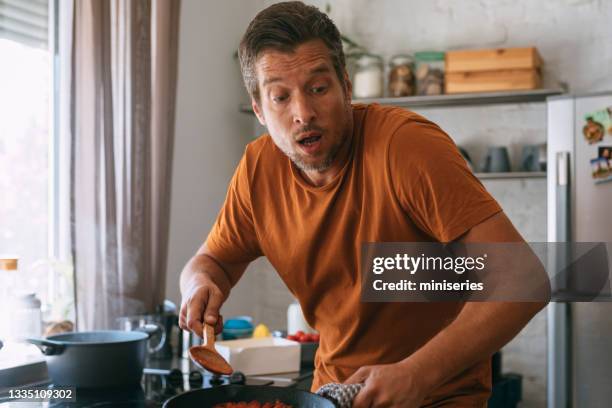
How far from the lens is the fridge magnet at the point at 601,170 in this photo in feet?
8.24

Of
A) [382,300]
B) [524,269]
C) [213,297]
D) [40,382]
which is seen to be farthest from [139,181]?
[524,269]

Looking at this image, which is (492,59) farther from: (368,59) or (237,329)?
(237,329)

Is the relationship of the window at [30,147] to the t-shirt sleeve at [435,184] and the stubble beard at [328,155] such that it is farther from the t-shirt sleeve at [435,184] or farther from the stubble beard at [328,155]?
the t-shirt sleeve at [435,184]

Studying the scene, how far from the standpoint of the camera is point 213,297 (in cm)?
140

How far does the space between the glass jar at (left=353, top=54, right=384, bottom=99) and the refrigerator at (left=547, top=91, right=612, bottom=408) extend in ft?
2.88

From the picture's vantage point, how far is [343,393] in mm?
1051

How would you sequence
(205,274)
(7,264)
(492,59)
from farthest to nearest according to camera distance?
(492,59), (7,264), (205,274)

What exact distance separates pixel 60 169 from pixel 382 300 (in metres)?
1.39

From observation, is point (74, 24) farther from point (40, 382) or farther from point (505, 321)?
point (505, 321)

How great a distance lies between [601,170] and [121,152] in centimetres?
159

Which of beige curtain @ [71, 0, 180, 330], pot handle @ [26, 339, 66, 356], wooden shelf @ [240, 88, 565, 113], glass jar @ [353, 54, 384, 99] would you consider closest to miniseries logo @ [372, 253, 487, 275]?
pot handle @ [26, 339, 66, 356]

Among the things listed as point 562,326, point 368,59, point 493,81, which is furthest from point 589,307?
point 368,59

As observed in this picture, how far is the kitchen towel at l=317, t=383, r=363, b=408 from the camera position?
1.04 m

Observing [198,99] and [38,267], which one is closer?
[38,267]
